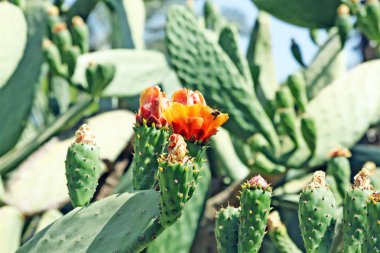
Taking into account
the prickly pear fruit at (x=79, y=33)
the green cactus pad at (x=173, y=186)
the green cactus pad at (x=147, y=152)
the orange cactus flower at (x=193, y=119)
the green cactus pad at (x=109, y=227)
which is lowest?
Answer: the prickly pear fruit at (x=79, y=33)

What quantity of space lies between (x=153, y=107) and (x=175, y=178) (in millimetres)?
289

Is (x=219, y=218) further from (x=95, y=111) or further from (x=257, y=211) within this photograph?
(x=95, y=111)

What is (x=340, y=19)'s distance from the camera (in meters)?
4.59

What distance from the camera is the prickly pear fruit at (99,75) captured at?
169 inches

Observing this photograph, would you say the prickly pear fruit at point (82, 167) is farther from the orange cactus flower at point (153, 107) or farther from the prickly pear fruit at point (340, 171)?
the prickly pear fruit at point (340, 171)

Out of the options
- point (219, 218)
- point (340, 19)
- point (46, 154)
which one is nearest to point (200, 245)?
point (46, 154)

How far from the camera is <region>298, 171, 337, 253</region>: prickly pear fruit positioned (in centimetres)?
255

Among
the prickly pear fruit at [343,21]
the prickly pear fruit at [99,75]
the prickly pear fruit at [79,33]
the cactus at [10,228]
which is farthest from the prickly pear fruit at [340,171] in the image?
the prickly pear fruit at [79,33]

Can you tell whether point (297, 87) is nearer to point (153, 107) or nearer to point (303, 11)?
point (303, 11)

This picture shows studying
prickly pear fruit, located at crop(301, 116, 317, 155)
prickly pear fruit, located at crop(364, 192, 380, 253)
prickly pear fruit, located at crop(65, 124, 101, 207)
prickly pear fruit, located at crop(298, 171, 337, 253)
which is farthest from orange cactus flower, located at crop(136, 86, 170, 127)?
prickly pear fruit, located at crop(301, 116, 317, 155)

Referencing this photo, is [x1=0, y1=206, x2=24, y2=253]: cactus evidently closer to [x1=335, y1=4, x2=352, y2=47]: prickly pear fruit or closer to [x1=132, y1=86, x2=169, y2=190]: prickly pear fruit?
[x1=335, y1=4, x2=352, y2=47]: prickly pear fruit

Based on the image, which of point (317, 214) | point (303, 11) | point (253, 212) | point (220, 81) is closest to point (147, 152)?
point (253, 212)

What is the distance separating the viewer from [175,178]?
221 cm

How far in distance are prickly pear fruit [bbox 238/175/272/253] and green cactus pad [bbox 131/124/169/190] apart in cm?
24
